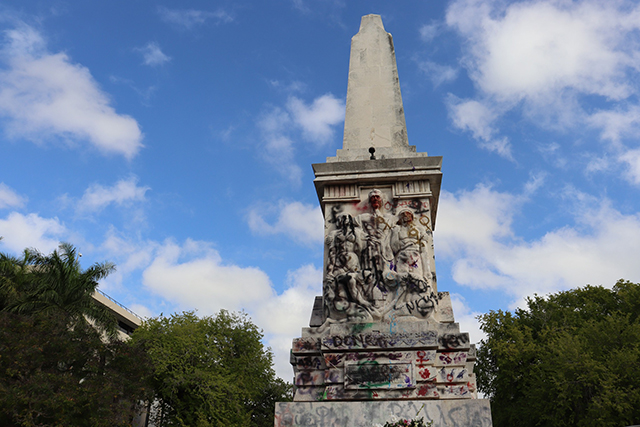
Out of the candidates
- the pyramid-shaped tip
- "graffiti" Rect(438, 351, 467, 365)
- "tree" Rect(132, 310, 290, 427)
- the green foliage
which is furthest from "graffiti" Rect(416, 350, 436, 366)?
"tree" Rect(132, 310, 290, 427)

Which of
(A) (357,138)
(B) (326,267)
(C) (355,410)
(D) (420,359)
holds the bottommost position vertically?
(C) (355,410)

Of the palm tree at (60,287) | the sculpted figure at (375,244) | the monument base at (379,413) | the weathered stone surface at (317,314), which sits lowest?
the monument base at (379,413)

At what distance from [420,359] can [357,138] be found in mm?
4311

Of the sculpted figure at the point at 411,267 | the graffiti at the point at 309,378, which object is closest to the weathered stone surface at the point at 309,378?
the graffiti at the point at 309,378

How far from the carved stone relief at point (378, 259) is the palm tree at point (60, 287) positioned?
1480cm

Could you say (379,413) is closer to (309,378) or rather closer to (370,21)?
(309,378)

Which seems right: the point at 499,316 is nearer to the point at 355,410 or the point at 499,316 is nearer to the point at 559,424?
the point at 559,424

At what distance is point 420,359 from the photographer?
6.91 meters

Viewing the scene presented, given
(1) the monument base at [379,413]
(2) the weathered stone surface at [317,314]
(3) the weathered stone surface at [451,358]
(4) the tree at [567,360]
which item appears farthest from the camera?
(4) the tree at [567,360]

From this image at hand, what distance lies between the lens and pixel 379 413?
257 inches

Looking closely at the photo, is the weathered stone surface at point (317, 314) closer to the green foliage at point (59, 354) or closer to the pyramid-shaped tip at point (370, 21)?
the pyramid-shaped tip at point (370, 21)

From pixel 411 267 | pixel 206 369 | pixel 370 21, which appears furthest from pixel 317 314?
pixel 206 369

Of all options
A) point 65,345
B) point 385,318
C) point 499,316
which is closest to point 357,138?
point 385,318

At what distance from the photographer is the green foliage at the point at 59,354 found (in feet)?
49.5
